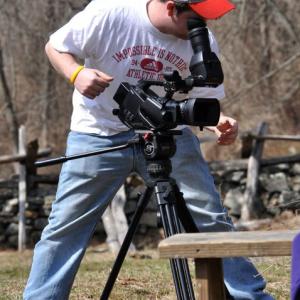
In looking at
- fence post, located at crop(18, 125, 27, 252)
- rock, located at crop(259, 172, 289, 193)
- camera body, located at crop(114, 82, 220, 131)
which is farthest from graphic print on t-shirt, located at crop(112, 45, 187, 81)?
rock, located at crop(259, 172, 289, 193)

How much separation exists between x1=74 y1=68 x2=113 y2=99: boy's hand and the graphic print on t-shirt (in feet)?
1.26

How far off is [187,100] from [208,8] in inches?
15.7

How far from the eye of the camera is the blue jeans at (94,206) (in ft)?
11.1

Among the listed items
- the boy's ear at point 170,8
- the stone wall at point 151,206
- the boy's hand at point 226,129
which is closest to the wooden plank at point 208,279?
the boy's hand at point 226,129

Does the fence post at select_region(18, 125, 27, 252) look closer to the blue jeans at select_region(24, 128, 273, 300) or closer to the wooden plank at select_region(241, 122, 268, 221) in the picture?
the wooden plank at select_region(241, 122, 268, 221)

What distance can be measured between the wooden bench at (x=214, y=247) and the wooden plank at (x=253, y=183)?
7427mm

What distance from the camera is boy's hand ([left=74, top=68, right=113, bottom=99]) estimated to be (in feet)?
9.75

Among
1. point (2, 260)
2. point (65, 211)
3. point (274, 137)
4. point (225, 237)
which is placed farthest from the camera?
point (274, 137)

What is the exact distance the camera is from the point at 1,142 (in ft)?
45.1

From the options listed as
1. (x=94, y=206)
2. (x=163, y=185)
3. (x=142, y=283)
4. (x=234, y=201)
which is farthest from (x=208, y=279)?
(x=234, y=201)

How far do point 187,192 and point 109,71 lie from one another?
26.2 inches

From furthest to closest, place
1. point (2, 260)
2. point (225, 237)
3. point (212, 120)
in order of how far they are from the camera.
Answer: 1. point (2, 260)
2. point (212, 120)
3. point (225, 237)

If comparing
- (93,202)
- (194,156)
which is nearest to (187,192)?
(194,156)

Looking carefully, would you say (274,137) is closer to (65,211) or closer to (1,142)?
(1,142)
